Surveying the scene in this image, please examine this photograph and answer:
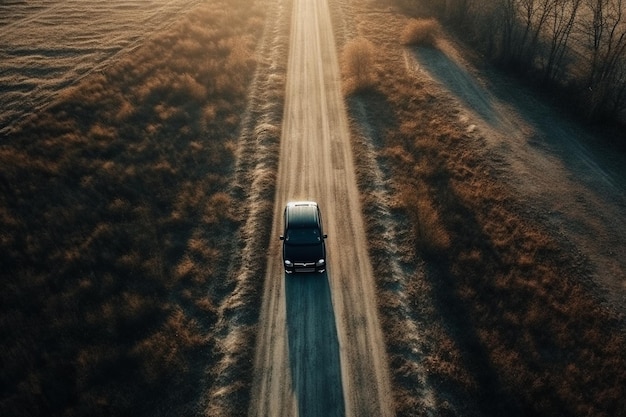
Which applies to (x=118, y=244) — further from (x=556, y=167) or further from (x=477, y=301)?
(x=556, y=167)

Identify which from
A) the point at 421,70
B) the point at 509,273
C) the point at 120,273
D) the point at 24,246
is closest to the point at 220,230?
the point at 120,273

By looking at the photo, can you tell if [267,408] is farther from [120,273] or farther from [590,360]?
[590,360]

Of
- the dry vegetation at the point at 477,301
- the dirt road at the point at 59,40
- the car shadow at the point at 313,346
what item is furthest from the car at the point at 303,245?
the dirt road at the point at 59,40

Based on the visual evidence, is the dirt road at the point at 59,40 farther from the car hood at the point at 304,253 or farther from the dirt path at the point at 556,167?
the dirt path at the point at 556,167

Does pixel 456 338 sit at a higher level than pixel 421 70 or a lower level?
lower

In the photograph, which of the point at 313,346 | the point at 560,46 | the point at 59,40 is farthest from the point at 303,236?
the point at 560,46

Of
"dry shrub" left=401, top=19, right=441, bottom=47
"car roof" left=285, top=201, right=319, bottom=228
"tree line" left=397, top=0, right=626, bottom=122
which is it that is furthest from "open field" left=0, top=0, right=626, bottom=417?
"dry shrub" left=401, top=19, right=441, bottom=47
